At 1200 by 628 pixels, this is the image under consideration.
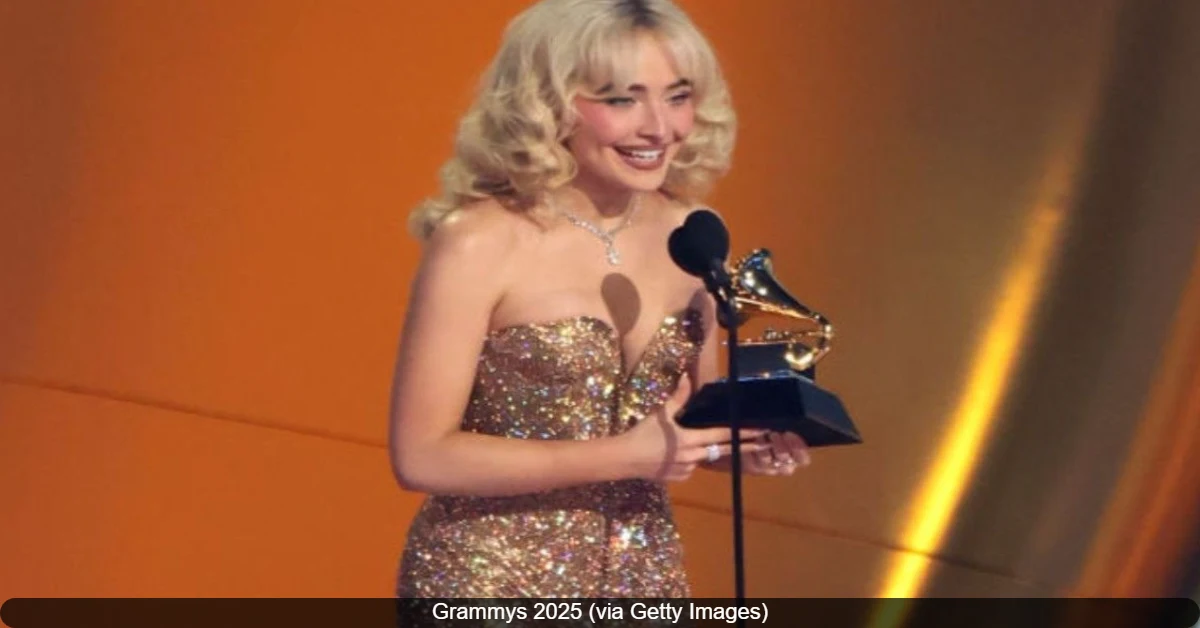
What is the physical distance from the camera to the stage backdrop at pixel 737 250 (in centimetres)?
266

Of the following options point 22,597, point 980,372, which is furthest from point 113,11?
point 980,372

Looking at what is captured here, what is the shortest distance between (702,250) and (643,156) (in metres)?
0.20

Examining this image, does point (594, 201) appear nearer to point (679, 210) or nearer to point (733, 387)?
point (679, 210)

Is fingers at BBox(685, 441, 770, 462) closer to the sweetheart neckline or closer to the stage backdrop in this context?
the sweetheart neckline

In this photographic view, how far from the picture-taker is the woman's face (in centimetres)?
166

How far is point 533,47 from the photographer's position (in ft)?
5.50

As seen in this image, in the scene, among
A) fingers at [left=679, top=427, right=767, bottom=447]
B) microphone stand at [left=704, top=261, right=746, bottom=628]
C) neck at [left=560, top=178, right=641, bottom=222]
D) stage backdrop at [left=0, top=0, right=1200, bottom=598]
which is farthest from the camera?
stage backdrop at [left=0, top=0, right=1200, bottom=598]

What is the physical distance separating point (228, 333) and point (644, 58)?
48.3 inches

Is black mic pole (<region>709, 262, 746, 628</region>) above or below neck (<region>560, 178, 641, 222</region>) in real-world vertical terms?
below

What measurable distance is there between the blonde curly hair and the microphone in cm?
19

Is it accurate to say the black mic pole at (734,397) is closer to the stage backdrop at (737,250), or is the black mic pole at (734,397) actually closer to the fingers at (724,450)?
the fingers at (724,450)
